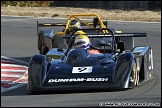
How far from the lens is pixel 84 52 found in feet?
38.3

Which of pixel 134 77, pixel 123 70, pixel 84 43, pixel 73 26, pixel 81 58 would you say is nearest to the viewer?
pixel 123 70

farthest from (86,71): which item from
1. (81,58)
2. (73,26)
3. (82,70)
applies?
(73,26)

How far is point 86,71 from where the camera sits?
10.9 m

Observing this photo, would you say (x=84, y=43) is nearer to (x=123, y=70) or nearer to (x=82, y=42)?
(x=82, y=42)

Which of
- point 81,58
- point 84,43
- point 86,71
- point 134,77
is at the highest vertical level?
point 84,43

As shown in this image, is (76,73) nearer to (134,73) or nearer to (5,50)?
(134,73)

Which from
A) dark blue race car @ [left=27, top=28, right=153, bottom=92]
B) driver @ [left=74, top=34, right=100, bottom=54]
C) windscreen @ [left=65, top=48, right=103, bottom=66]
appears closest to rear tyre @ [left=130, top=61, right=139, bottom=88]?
dark blue race car @ [left=27, top=28, right=153, bottom=92]

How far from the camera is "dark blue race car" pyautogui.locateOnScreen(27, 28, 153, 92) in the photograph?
10648 millimetres

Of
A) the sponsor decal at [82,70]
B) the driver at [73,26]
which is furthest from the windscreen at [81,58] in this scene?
the driver at [73,26]

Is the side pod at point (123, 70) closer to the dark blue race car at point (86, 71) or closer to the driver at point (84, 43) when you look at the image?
the dark blue race car at point (86, 71)

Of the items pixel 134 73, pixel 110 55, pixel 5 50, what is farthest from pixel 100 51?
pixel 5 50

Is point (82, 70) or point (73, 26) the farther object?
point (73, 26)

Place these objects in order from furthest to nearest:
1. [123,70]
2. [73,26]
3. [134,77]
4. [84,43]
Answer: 1. [73,26]
2. [84,43]
3. [134,77]
4. [123,70]

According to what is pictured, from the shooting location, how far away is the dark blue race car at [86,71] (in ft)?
34.9
